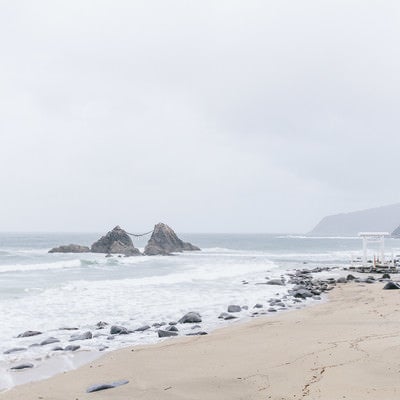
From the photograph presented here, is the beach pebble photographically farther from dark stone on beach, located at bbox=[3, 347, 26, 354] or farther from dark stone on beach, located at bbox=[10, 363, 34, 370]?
dark stone on beach, located at bbox=[10, 363, 34, 370]

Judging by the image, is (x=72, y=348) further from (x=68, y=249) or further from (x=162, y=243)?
(x=68, y=249)

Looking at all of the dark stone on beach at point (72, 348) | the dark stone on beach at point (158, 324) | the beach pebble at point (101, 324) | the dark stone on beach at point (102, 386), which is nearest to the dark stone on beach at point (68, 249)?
the beach pebble at point (101, 324)

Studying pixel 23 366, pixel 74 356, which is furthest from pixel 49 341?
pixel 23 366

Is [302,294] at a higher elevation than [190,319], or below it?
below

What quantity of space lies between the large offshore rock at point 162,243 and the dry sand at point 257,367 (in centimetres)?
5436

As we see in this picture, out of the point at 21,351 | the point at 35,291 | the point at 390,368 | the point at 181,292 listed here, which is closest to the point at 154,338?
the point at 21,351

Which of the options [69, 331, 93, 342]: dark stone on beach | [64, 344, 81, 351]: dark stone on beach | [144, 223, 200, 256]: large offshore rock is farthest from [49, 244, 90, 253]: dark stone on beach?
[64, 344, 81, 351]: dark stone on beach

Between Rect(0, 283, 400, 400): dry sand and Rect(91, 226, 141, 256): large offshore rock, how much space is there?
5588 centimetres

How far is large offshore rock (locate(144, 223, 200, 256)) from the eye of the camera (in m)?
66.1

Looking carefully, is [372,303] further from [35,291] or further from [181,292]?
[35,291]

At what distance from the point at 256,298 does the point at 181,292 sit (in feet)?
12.5

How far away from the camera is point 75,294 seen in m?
21.2

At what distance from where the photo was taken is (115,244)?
223 ft

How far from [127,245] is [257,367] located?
61.2 metres
